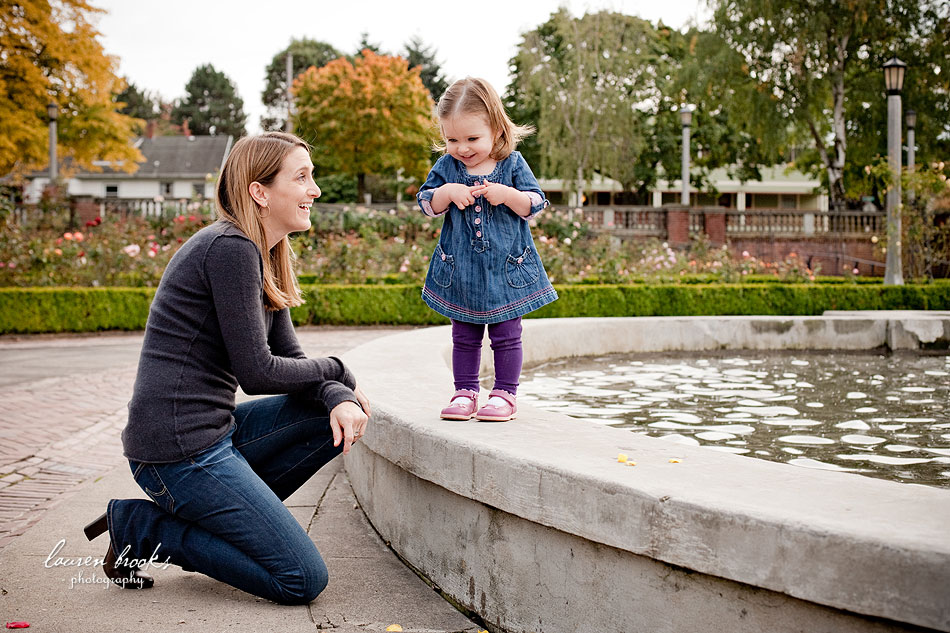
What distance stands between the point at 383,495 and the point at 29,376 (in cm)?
593

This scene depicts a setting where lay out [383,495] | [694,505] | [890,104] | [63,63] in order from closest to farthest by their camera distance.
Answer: [694,505] < [383,495] < [890,104] < [63,63]

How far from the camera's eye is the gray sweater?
8.42 ft

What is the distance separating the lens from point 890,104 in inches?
614

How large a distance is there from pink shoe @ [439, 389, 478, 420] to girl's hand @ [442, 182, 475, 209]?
71 centimetres

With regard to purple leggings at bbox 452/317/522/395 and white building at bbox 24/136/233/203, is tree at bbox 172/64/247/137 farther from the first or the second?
purple leggings at bbox 452/317/522/395

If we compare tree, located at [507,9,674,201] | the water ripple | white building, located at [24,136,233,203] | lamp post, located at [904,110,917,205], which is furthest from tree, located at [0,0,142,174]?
the water ripple

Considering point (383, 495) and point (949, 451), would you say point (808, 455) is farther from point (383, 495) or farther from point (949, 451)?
point (383, 495)

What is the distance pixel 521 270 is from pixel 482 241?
186 mm

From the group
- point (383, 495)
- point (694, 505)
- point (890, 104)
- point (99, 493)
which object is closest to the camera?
point (694, 505)

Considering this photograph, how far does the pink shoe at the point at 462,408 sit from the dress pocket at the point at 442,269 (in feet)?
1.38

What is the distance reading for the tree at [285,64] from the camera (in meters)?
64.1

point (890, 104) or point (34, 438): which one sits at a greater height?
point (890, 104)

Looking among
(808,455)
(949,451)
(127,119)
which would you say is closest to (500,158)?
(808,455)

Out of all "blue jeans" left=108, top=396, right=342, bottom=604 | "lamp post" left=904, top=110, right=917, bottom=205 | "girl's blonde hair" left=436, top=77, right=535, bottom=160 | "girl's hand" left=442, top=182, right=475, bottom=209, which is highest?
"lamp post" left=904, top=110, right=917, bottom=205
